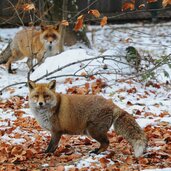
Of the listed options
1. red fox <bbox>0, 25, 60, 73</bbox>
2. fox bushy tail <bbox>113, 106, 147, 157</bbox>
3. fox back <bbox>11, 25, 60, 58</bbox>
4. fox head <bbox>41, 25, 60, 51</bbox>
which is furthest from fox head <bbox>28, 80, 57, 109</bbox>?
fox head <bbox>41, 25, 60, 51</bbox>

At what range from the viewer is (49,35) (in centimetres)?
1192

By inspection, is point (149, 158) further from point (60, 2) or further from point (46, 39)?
point (60, 2)

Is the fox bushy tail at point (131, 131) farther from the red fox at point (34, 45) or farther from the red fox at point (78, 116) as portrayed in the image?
the red fox at point (34, 45)

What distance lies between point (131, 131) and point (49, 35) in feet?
21.5

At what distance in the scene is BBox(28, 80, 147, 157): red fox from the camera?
5.91 m

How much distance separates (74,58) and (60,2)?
13.2 feet

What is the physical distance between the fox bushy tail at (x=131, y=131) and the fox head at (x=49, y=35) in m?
6.21

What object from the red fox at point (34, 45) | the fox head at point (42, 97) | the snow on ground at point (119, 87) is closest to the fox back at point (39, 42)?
the red fox at point (34, 45)

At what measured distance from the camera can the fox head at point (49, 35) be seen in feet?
39.1

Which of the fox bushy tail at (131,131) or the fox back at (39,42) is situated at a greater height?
the fox back at (39,42)

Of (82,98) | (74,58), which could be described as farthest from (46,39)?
(82,98)

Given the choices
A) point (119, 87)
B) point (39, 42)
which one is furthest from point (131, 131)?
point (39, 42)

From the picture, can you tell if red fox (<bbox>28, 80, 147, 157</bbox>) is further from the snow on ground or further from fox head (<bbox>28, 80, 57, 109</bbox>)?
the snow on ground

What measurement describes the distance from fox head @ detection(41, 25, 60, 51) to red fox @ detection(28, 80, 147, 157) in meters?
5.79
